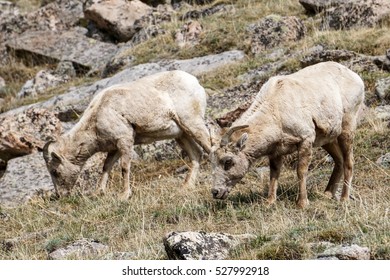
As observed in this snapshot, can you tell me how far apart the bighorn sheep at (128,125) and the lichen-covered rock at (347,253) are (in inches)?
241

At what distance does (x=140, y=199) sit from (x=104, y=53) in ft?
47.2

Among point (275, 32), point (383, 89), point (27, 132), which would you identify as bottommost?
point (275, 32)

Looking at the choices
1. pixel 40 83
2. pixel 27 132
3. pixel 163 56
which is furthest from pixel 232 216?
pixel 40 83

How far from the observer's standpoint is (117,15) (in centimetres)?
2894

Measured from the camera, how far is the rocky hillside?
721 inches

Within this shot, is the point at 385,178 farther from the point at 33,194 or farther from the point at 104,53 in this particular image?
the point at 104,53

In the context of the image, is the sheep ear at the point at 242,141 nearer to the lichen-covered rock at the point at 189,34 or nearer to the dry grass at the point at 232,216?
the dry grass at the point at 232,216

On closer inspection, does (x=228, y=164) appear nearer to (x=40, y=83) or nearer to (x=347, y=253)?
(x=347, y=253)

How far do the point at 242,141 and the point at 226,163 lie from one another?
1.25 feet

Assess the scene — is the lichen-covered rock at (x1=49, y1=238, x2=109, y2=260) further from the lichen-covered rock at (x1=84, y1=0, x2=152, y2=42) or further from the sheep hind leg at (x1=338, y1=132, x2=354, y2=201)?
the lichen-covered rock at (x1=84, y1=0, x2=152, y2=42)

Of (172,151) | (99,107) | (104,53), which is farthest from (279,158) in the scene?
(104,53)

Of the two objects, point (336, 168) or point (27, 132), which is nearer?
point (336, 168)

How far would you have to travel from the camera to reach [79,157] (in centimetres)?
1617

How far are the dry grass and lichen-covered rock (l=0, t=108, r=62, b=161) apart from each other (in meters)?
3.47
